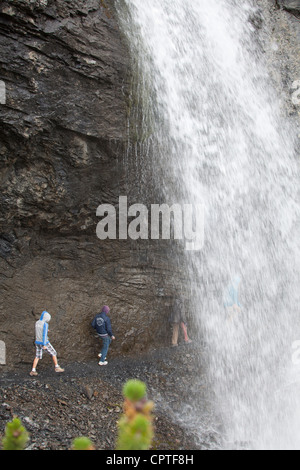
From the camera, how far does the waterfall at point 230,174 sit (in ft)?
32.2

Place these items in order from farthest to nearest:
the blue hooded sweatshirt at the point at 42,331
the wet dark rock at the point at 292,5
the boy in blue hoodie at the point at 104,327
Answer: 1. the wet dark rock at the point at 292,5
2. the boy in blue hoodie at the point at 104,327
3. the blue hooded sweatshirt at the point at 42,331

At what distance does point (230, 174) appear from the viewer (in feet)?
35.2

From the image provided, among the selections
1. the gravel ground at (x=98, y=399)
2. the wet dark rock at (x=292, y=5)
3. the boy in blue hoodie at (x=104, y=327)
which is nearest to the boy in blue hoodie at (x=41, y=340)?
the gravel ground at (x=98, y=399)

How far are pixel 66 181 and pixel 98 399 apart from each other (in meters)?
4.99

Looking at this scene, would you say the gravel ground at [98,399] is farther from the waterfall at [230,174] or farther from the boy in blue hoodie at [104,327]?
the waterfall at [230,174]

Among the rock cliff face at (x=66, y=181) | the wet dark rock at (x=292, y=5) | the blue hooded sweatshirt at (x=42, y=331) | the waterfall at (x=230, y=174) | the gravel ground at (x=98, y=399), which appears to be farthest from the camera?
the wet dark rock at (x=292, y=5)

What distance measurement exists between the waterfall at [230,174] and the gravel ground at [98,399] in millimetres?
844

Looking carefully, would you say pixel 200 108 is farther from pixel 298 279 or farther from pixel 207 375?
pixel 207 375

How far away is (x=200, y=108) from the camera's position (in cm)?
1041

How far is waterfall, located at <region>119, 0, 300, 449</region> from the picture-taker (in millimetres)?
9820

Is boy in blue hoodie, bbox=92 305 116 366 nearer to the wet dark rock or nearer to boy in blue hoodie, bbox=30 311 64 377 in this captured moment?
boy in blue hoodie, bbox=30 311 64 377

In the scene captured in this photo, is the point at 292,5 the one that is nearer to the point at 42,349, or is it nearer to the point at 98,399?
the point at 42,349

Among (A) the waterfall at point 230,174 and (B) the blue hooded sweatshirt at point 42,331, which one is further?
(A) the waterfall at point 230,174
